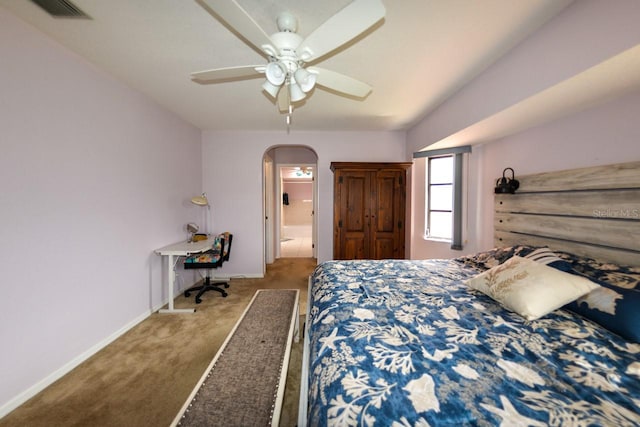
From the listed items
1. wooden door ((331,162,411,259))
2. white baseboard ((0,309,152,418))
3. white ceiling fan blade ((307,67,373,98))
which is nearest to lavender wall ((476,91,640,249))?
wooden door ((331,162,411,259))

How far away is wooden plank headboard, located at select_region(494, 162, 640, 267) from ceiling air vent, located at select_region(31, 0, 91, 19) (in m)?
3.71

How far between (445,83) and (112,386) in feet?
12.7

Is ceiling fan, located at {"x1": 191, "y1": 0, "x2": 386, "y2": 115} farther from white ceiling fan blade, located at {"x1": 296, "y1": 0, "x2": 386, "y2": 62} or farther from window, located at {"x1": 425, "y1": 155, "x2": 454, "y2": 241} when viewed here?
window, located at {"x1": 425, "y1": 155, "x2": 454, "y2": 241}

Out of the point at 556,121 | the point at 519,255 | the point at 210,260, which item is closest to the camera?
the point at 519,255

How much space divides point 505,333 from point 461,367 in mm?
426

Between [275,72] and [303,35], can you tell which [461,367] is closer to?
[275,72]

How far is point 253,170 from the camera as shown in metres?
4.13

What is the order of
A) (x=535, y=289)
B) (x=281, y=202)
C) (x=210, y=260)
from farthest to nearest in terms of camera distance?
(x=281, y=202), (x=210, y=260), (x=535, y=289)

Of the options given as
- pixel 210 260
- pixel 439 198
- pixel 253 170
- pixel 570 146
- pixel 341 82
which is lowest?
pixel 210 260

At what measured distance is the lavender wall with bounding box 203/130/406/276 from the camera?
4105 mm

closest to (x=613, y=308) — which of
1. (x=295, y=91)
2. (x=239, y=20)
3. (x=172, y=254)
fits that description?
(x=295, y=91)

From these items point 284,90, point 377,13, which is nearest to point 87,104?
point 284,90

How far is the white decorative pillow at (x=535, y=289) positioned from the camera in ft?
4.30

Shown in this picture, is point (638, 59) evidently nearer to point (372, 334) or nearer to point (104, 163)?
point (372, 334)
